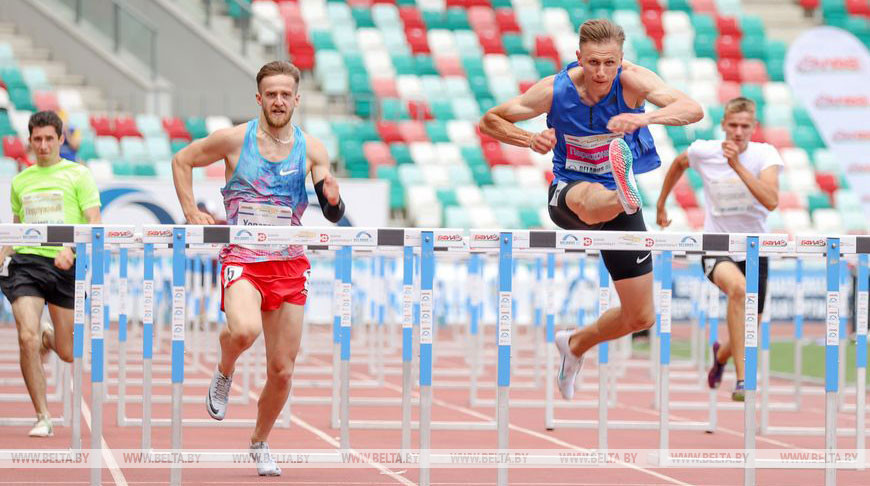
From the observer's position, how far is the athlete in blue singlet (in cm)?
577

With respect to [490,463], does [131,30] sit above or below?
above

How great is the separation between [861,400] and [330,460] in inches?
97.9

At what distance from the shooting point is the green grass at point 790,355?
13539mm

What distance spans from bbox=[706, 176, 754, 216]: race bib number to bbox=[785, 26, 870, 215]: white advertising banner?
6.09 meters

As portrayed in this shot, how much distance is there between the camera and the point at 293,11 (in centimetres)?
2239

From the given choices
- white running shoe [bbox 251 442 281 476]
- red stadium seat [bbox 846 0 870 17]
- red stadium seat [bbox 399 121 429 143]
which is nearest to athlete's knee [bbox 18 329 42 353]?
white running shoe [bbox 251 442 281 476]

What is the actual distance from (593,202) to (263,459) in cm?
186

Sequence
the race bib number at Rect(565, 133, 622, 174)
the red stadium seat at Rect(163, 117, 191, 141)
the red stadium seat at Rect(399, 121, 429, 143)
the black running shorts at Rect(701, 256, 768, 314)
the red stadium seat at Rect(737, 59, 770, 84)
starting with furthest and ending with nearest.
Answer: the red stadium seat at Rect(737, 59, 770, 84), the red stadium seat at Rect(399, 121, 429, 143), the red stadium seat at Rect(163, 117, 191, 141), the black running shorts at Rect(701, 256, 768, 314), the race bib number at Rect(565, 133, 622, 174)

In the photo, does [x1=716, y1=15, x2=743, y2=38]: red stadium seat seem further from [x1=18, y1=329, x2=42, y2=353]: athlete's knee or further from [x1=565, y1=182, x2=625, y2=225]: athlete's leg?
[x1=565, y1=182, x2=625, y2=225]: athlete's leg

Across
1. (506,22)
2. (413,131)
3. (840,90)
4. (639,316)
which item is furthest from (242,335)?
(506,22)

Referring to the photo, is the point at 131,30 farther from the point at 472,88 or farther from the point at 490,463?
the point at 490,463

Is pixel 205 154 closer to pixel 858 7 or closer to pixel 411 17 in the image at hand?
pixel 411 17

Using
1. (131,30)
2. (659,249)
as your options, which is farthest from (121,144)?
(659,249)

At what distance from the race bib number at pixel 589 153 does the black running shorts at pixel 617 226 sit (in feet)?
0.30
